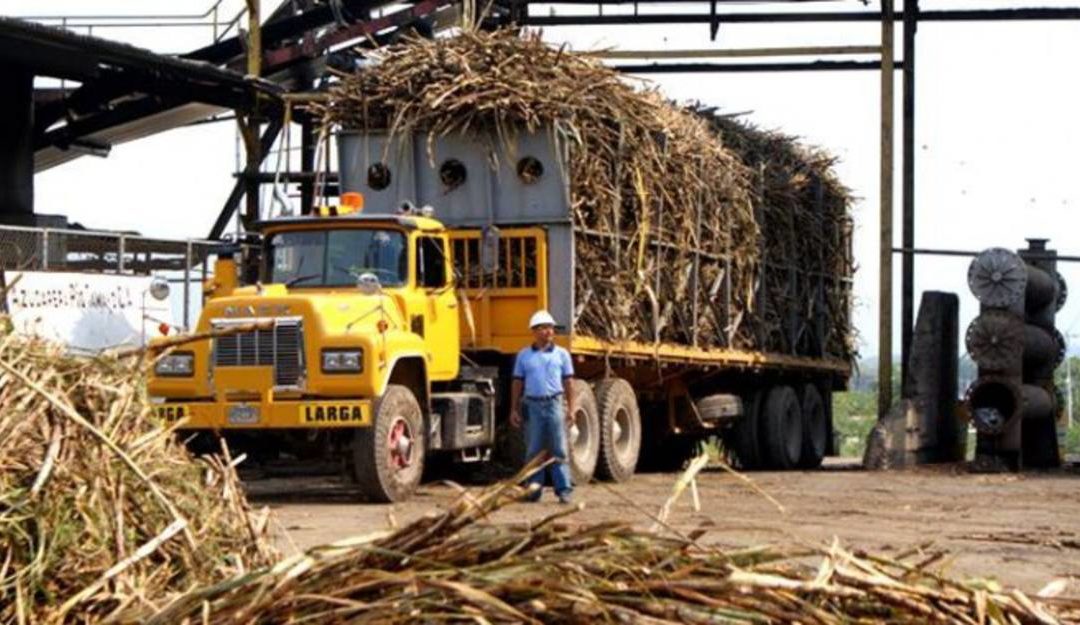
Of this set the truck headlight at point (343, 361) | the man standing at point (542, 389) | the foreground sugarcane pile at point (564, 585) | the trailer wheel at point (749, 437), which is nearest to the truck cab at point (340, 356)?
the truck headlight at point (343, 361)

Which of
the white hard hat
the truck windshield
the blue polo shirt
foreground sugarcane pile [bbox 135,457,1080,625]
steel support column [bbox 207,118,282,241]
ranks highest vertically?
steel support column [bbox 207,118,282,241]

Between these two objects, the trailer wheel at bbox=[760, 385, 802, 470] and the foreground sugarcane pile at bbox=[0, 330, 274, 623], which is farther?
the trailer wheel at bbox=[760, 385, 802, 470]

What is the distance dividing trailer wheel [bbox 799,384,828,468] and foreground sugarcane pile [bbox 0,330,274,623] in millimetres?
20380

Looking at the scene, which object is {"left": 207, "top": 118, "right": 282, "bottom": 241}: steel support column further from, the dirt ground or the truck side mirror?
the truck side mirror

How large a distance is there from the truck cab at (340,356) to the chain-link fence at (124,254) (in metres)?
4.18

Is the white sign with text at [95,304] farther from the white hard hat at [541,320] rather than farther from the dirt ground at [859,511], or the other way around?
the white hard hat at [541,320]

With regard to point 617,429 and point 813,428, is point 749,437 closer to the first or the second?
point 813,428

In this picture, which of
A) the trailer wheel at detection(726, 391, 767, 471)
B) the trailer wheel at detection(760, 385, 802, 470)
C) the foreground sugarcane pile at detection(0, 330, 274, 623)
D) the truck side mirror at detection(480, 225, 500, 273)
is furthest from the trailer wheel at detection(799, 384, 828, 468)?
the foreground sugarcane pile at detection(0, 330, 274, 623)

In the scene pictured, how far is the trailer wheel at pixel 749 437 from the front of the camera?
86.4ft

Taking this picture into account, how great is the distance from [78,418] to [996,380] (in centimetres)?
1909

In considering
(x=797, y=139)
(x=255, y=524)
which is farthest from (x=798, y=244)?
(x=255, y=524)

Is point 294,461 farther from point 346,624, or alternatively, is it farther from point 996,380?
point 346,624

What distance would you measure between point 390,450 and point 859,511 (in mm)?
4149

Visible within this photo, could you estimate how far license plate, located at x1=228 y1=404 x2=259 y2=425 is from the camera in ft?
59.8
